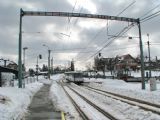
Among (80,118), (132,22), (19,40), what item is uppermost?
(132,22)

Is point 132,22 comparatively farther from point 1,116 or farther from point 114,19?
point 1,116

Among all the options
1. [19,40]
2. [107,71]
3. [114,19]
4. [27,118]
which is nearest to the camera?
[27,118]

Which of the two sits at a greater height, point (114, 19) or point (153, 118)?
point (114, 19)

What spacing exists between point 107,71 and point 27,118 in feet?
594

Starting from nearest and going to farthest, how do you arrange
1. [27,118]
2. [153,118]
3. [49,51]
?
[153,118]
[27,118]
[49,51]

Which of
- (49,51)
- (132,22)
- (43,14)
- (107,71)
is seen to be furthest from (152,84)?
(107,71)

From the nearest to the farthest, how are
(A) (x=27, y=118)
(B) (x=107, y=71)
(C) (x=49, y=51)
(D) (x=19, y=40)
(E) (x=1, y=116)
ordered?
(E) (x=1, y=116)
(A) (x=27, y=118)
(D) (x=19, y=40)
(C) (x=49, y=51)
(B) (x=107, y=71)

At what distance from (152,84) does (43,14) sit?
14424 millimetres

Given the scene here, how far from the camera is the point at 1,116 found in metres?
14.7

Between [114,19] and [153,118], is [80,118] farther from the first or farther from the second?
[114,19]

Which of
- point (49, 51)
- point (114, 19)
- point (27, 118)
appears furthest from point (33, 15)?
point (49, 51)

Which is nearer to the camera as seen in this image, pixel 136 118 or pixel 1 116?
pixel 1 116

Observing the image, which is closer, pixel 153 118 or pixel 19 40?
pixel 153 118

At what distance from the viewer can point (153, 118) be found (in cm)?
1589
